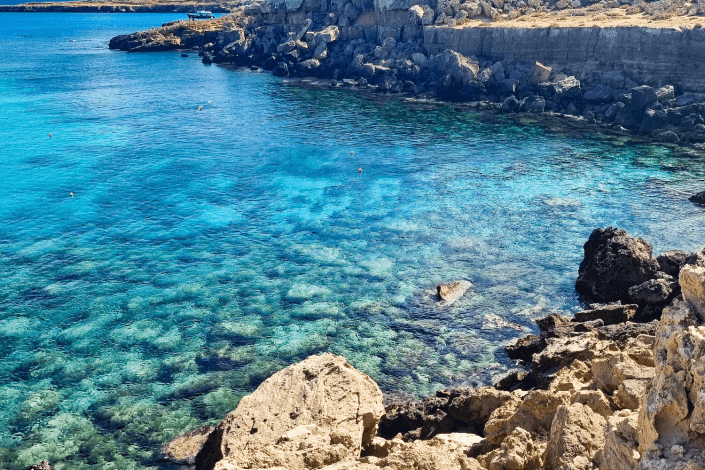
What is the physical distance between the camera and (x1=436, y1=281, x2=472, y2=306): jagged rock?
30.1 metres

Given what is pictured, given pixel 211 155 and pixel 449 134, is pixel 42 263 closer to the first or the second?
pixel 211 155

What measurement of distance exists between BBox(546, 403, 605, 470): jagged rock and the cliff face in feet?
179

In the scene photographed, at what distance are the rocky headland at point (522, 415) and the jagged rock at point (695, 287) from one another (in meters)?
0.02

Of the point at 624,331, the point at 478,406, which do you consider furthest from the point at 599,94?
the point at 478,406

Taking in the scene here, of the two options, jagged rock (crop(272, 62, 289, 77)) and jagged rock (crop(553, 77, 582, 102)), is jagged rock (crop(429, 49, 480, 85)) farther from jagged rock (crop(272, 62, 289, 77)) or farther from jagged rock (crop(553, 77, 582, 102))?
jagged rock (crop(272, 62, 289, 77))

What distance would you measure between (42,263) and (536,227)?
27.9m

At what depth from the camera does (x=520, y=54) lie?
70000 millimetres

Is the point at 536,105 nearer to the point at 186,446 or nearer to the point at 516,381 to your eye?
the point at 516,381

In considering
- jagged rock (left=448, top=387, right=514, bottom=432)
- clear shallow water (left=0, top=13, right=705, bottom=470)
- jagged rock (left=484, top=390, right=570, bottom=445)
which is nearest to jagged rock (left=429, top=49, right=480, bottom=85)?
clear shallow water (left=0, top=13, right=705, bottom=470)

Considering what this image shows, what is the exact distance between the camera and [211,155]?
54.1 meters

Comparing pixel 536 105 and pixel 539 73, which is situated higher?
pixel 539 73

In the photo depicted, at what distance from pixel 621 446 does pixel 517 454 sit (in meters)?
2.49

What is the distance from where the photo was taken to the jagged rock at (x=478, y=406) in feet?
60.3

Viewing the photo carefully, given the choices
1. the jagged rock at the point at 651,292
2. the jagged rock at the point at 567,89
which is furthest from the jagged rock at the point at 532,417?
the jagged rock at the point at 567,89
